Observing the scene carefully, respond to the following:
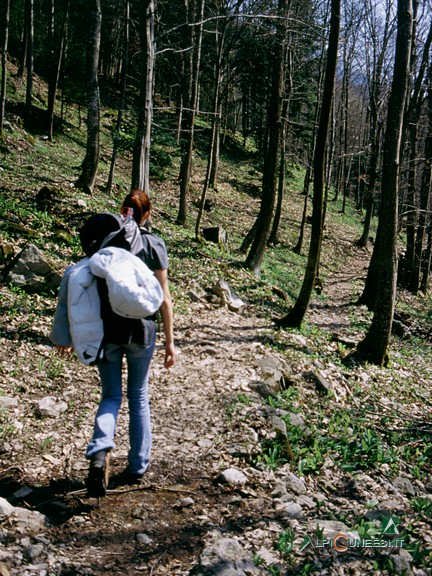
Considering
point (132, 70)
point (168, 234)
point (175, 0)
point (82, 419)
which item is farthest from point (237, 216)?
point (132, 70)

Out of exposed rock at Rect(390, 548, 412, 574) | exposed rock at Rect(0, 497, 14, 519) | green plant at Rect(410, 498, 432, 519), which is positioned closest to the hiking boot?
exposed rock at Rect(0, 497, 14, 519)

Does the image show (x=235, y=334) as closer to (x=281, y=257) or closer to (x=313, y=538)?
(x=313, y=538)

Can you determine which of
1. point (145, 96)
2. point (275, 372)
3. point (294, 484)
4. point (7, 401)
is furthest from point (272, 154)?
point (294, 484)

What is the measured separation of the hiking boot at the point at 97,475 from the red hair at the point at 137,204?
5.60 feet

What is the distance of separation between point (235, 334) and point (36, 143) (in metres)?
14.9

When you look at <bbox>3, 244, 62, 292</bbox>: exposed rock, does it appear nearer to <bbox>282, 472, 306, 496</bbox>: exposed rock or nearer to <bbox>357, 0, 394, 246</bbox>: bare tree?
<bbox>282, 472, 306, 496</bbox>: exposed rock

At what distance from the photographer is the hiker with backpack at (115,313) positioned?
304 centimetres

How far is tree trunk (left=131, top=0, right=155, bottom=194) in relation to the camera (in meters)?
8.07

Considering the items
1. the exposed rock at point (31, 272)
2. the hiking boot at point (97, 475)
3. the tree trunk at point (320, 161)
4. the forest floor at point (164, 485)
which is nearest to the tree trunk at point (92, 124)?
the exposed rock at point (31, 272)

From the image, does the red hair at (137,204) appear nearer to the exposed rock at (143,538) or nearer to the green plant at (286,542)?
the exposed rock at (143,538)

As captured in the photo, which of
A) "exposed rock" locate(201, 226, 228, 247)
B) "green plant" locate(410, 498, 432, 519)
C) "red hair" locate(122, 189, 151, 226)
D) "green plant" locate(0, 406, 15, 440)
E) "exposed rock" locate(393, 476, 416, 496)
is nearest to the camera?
"red hair" locate(122, 189, 151, 226)

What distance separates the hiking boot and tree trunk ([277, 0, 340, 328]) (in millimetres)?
6498

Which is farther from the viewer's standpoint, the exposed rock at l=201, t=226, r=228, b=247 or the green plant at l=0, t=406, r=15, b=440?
the exposed rock at l=201, t=226, r=228, b=247

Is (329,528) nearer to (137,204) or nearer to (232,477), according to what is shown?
(232,477)
